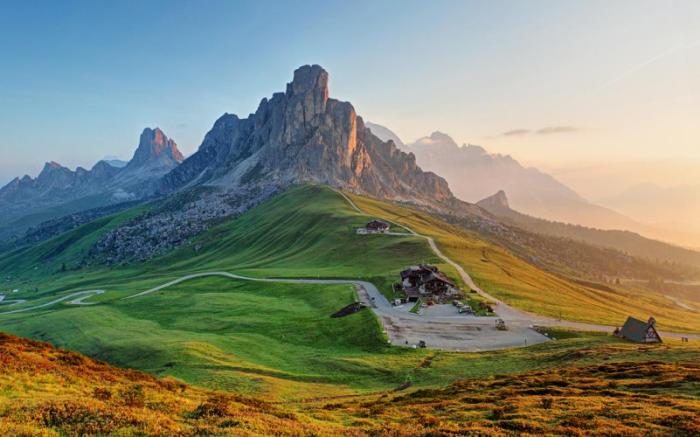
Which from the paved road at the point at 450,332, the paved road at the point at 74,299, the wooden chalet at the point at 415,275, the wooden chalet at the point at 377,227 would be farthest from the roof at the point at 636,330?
the paved road at the point at 74,299

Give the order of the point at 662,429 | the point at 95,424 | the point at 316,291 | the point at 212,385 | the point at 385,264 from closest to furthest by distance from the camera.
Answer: the point at 95,424 < the point at 662,429 < the point at 212,385 < the point at 316,291 < the point at 385,264

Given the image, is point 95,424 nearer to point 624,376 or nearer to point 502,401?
point 502,401

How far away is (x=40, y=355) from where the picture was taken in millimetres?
33750

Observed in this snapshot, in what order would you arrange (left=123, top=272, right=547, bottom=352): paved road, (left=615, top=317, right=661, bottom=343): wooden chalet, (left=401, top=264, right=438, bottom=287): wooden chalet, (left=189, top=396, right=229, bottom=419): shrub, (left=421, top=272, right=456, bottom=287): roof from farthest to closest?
1. (left=401, top=264, right=438, bottom=287): wooden chalet
2. (left=421, top=272, right=456, bottom=287): roof
3. (left=123, top=272, right=547, bottom=352): paved road
4. (left=615, top=317, right=661, bottom=343): wooden chalet
5. (left=189, top=396, right=229, bottom=419): shrub

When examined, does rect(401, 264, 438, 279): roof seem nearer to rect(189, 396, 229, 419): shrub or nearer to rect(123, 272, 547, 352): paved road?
rect(123, 272, 547, 352): paved road

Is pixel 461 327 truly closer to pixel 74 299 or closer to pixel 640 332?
pixel 640 332

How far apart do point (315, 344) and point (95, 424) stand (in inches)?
2023

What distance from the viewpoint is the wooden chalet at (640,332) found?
Answer: 62059mm

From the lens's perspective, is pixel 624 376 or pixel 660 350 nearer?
pixel 624 376

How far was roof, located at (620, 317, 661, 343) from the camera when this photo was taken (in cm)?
6219

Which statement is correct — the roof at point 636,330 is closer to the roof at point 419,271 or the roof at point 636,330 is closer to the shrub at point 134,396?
the roof at point 419,271

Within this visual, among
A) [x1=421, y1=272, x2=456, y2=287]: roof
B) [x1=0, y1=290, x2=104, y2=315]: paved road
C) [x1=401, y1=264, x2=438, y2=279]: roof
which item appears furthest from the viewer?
[x1=0, y1=290, x2=104, y2=315]: paved road

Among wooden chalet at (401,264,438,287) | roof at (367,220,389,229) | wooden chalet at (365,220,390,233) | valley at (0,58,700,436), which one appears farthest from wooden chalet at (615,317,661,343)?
roof at (367,220,389,229)

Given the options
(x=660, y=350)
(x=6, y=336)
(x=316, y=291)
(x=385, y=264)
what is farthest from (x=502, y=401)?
(x=385, y=264)
